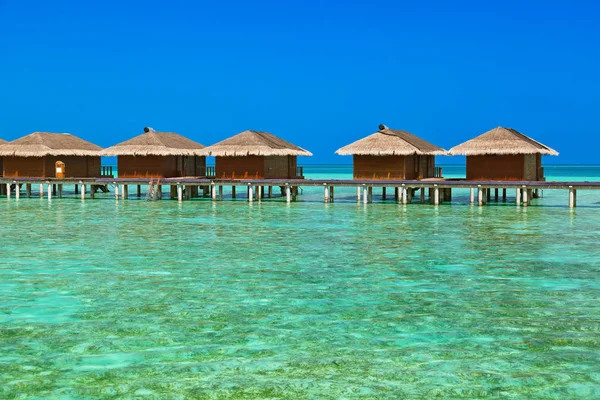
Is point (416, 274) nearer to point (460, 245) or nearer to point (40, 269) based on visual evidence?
point (460, 245)

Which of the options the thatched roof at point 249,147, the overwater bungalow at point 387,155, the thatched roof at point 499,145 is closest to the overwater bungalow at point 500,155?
the thatched roof at point 499,145

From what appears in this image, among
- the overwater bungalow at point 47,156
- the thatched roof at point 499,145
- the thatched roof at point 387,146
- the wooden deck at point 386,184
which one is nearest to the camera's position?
the wooden deck at point 386,184


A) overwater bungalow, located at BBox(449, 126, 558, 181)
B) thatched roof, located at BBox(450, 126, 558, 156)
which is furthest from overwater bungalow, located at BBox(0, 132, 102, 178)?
overwater bungalow, located at BBox(449, 126, 558, 181)

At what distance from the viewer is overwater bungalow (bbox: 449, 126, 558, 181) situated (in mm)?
31000

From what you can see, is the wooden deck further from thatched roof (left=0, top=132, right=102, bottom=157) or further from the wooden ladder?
thatched roof (left=0, top=132, right=102, bottom=157)

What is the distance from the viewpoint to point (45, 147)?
37844 millimetres

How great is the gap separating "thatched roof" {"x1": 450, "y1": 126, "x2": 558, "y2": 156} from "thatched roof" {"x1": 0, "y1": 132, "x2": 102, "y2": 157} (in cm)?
1835

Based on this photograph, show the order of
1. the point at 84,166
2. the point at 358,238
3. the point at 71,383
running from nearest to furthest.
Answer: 1. the point at 71,383
2. the point at 358,238
3. the point at 84,166

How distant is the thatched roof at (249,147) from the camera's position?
113 ft

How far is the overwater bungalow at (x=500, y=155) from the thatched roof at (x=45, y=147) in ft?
60.6

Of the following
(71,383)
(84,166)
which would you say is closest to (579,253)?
(71,383)

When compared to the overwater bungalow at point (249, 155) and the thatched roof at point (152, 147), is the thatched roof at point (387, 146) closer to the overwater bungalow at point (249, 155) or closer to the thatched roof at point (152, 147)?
the overwater bungalow at point (249, 155)

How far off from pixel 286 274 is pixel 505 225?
1157 cm

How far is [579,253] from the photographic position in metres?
15.5
